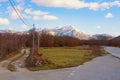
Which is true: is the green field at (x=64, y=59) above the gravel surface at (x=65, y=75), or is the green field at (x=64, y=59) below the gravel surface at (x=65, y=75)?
above

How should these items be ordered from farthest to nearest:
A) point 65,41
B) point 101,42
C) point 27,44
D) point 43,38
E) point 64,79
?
point 101,42 → point 65,41 → point 43,38 → point 27,44 → point 64,79

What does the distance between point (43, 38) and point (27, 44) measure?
14516 millimetres

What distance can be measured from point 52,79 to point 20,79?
1.72m

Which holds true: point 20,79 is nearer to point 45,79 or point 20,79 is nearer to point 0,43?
point 45,79

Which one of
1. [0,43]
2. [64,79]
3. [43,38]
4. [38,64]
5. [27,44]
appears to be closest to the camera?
[64,79]

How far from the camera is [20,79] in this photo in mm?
16312

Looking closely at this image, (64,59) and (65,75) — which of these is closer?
(65,75)

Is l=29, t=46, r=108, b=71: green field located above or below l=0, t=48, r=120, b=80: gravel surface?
above

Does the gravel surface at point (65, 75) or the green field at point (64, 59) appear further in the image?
the green field at point (64, 59)

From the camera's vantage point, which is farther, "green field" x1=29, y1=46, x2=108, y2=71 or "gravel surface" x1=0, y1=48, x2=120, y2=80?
"green field" x1=29, y1=46, x2=108, y2=71

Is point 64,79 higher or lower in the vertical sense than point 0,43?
lower

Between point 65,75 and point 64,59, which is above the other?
point 64,59

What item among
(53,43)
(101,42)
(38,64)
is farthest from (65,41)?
(38,64)

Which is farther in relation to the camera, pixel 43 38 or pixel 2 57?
pixel 43 38
